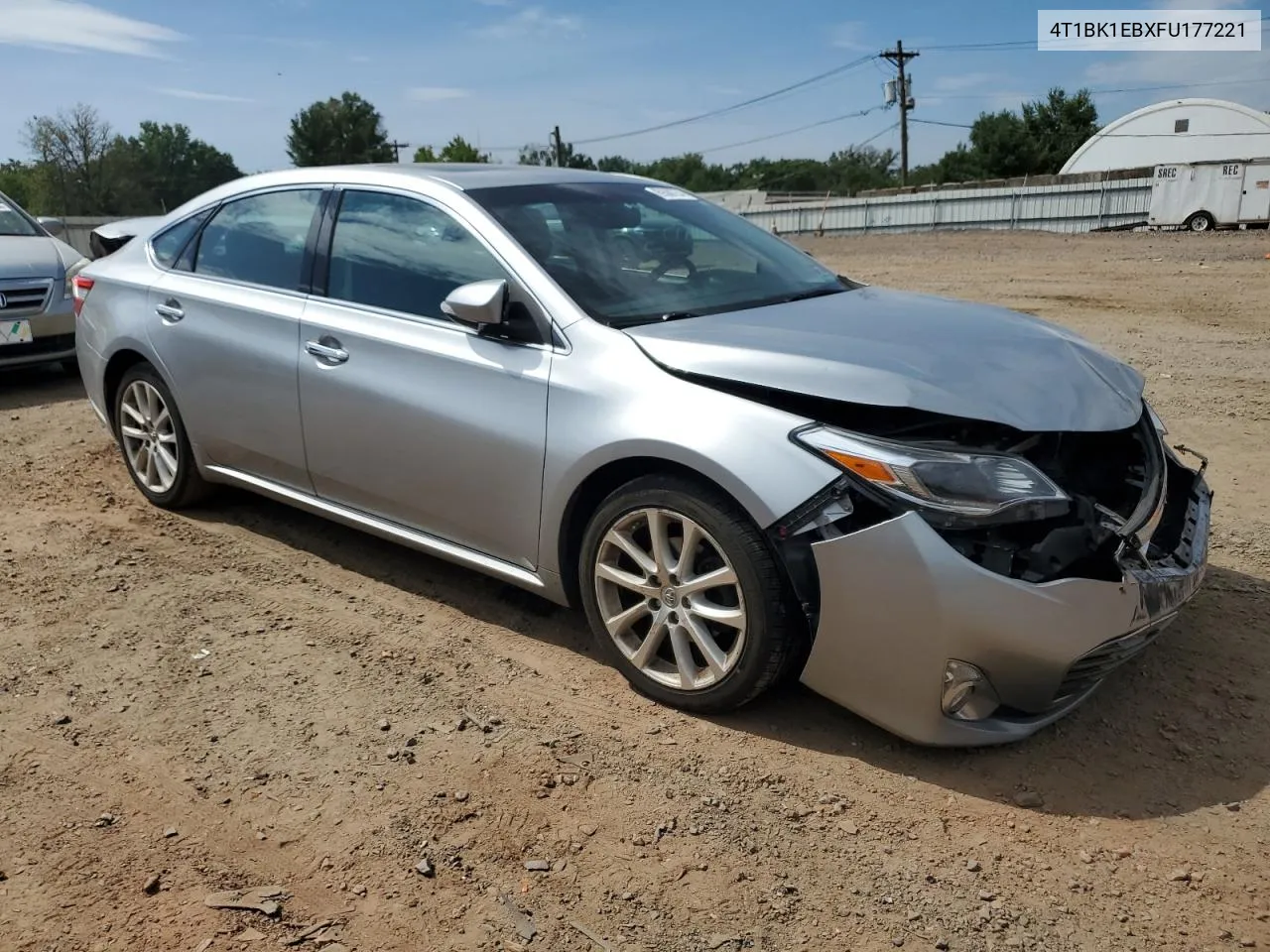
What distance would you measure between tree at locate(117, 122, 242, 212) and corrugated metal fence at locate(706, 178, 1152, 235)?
184ft

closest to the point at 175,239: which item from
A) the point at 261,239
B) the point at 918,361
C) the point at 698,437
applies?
the point at 261,239

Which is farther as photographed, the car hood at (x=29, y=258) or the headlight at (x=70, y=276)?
the headlight at (x=70, y=276)

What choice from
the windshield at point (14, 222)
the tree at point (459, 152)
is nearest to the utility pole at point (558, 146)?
the tree at point (459, 152)

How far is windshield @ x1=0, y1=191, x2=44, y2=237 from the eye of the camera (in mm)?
Answer: 8953

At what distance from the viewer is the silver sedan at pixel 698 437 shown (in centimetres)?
283

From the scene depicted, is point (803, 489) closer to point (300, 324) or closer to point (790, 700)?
point (790, 700)

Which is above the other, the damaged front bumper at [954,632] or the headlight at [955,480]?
the headlight at [955,480]

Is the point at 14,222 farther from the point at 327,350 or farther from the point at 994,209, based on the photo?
the point at 994,209

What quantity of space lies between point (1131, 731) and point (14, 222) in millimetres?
9595

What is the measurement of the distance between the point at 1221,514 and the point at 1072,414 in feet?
7.78

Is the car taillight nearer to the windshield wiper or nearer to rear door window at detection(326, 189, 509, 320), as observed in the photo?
rear door window at detection(326, 189, 509, 320)

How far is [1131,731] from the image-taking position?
10.5ft

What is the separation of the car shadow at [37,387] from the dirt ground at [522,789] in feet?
13.9

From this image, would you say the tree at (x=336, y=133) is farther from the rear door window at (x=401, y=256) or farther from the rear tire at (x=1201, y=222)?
the rear door window at (x=401, y=256)
